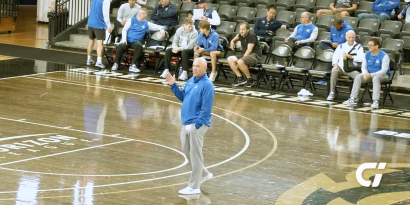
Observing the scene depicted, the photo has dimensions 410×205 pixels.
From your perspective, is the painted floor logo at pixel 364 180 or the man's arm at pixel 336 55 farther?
the man's arm at pixel 336 55

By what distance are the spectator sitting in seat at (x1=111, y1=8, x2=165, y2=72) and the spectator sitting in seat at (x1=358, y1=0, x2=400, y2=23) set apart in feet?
16.1

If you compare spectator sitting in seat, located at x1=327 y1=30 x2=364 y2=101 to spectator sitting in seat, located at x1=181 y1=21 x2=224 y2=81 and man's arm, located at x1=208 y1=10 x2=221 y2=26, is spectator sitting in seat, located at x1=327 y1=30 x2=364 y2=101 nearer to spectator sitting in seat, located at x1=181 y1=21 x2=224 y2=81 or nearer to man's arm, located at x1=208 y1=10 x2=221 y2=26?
spectator sitting in seat, located at x1=181 y1=21 x2=224 y2=81

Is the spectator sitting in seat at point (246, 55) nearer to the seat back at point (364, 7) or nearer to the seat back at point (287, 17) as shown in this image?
the seat back at point (287, 17)

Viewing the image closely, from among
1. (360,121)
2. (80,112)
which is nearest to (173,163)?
(80,112)

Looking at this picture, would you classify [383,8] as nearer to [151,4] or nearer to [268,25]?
[268,25]

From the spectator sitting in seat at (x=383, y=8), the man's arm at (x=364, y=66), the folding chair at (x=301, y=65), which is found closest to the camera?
the man's arm at (x=364, y=66)

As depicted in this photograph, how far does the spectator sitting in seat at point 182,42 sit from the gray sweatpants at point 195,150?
8.33 meters

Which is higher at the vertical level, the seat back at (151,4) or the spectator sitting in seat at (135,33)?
the seat back at (151,4)

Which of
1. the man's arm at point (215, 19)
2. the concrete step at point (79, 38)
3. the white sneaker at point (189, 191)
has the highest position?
the man's arm at point (215, 19)

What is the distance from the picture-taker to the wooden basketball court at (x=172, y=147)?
8.14 metres

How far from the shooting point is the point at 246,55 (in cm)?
1570

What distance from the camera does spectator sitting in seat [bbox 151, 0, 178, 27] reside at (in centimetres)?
1783

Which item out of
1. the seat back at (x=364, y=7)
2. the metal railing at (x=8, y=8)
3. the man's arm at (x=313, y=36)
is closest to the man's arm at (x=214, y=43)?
the man's arm at (x=313, y=36)

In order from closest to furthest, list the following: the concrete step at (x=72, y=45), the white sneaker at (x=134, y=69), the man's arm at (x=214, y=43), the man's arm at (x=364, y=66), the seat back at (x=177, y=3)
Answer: the man's arm at (x=364, y=66) → the man's arm at (x=214, y=43) → the white sneaker at (x=134, y=69) → the seat back at (x=177, y=3) → the concrete step at (x=72, y=45)
